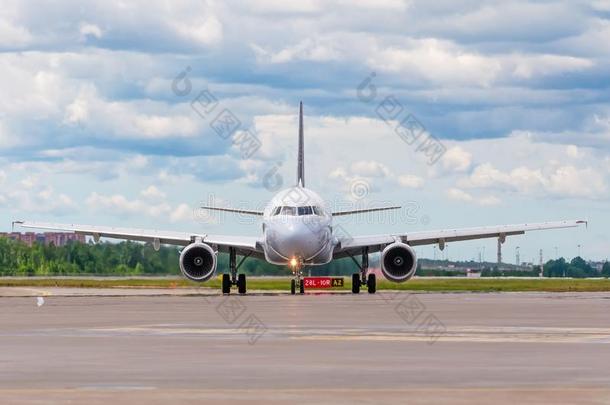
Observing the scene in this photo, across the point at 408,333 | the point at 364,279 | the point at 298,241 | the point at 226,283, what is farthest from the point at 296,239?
the point at 408,333

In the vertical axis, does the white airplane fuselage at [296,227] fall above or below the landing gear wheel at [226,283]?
above

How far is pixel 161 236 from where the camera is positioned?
6694cm

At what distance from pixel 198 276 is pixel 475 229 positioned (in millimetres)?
14161

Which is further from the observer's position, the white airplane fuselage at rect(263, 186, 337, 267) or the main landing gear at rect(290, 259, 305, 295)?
the main landing gear at rect(290, 259, 305, 295)

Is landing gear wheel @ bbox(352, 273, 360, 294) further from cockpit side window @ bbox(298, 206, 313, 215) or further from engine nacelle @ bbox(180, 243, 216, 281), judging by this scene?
engine nacelle @ bbox(180, 243, 216, 281)

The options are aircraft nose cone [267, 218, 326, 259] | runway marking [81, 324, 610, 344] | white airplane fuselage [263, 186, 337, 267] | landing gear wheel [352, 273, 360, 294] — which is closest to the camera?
runway marking [81, 324, 610, 344]

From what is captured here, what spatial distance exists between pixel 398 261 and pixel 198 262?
9099 millimetres

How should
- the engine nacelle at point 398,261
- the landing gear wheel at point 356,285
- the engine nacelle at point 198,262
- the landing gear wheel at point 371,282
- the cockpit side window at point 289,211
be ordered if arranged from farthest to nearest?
1. the landing gear wheel at point 356,285
2. the engine nacelle at point 398,261
3. the landing gear wheel at point 371,282
4. the engine nacelle at point 198,262
5. the cockpit side window at point 289,211

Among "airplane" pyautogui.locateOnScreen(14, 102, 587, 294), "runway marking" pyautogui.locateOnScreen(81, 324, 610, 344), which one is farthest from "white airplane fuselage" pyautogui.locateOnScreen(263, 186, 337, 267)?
"runway marking" pyautogui.locateOnScreen(81, 324, 610, 344)

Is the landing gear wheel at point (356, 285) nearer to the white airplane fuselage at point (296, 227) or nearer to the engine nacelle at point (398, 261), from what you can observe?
the engine nacelle at point (398, 261)

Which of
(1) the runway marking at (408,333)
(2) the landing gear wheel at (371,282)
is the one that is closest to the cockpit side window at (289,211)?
(2) the landing gear wheel at (371,282)

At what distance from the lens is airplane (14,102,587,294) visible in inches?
2346

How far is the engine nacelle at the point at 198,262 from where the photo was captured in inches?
2457

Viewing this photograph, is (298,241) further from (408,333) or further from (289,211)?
(408,333)
